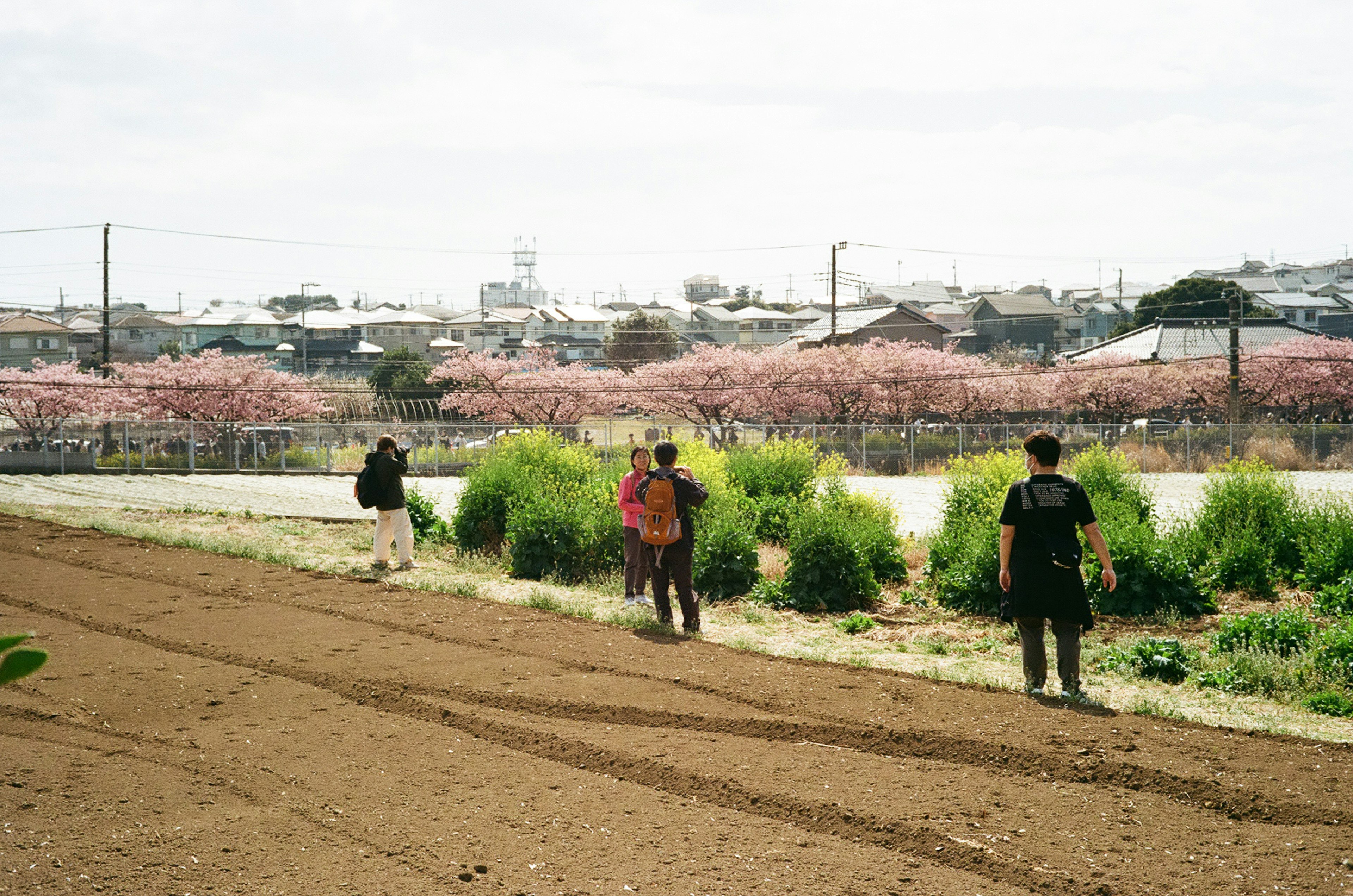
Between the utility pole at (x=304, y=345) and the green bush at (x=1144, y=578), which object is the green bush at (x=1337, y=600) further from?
the utility pole at (x=304, y=345)

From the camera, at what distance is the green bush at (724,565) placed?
A: 11.8m

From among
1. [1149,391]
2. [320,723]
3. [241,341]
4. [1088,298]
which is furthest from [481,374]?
[1088,298]

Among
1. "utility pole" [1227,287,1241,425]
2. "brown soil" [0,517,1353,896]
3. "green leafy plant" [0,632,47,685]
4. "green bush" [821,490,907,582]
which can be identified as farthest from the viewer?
"utility pole" [1227,287,1241,425]

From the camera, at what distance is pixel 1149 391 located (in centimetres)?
5138

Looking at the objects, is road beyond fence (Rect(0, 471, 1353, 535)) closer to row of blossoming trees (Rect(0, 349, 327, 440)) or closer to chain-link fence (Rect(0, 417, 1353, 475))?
chain-link fence (Rect(0, 417, 1353, 475))

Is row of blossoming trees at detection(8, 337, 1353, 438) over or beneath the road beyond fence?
over

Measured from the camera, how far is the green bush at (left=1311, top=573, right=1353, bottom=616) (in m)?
9.69

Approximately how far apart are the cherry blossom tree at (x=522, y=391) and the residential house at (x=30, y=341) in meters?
39.5

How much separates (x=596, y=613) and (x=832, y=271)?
42.8 m

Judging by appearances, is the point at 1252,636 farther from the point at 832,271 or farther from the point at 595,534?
the point at 832,271

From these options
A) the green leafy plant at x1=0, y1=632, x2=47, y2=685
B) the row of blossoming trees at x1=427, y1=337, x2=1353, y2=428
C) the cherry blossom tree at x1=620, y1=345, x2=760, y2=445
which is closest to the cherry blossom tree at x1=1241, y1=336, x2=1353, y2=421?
the row of blossoming trees at x1=427, y1=337, x2=1353, y2=428

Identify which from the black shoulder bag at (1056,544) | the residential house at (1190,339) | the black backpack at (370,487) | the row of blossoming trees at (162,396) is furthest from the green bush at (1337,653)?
the residential house at (1190,339)

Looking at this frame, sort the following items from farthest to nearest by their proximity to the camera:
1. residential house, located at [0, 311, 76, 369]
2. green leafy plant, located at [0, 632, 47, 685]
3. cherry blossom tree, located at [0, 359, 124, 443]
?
residential house, located at [0, 311, 76, 369]
cherry blossom tree, located at [0, 359, 124, 443]
green leafy plant, located at [0, 632, 47, 685]

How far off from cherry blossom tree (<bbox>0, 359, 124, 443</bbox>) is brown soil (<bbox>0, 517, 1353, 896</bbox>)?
44.8 meters
